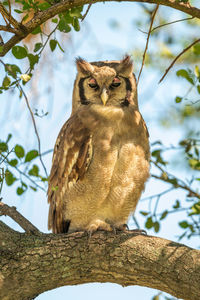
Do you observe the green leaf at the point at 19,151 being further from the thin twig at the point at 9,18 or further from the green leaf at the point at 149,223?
the green leaf at the point at 149,223

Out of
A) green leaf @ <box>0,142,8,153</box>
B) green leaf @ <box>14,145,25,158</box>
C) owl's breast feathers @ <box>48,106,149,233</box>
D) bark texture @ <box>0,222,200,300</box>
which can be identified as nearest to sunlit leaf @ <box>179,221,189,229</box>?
owl's breast feathers @ <box>48,106,149,233</box>

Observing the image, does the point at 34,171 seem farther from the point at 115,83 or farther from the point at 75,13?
the point at 115,83

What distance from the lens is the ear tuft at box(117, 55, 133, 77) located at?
4223mm

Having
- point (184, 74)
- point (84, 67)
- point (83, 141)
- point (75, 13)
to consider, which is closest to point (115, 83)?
point (84, 67)

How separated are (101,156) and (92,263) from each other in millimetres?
995

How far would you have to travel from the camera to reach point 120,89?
4.15 metres

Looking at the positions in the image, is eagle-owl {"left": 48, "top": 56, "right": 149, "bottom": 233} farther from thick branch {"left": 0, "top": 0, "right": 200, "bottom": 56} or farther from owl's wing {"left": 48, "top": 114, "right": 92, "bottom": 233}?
thick branch {"left": 0, "top": 0, "right": 200, "bottom": 56}

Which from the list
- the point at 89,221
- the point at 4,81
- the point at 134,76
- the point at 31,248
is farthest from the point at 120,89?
the point at 31,248

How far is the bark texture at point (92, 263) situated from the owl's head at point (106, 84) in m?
1.40

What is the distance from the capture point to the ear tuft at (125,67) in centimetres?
422

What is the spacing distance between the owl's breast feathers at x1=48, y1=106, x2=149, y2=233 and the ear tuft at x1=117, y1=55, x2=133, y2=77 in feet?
1.27

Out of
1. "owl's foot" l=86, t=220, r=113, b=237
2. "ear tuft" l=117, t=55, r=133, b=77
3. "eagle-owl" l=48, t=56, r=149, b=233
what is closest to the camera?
"owl's foot" l=86, t=220, r=113, b=237

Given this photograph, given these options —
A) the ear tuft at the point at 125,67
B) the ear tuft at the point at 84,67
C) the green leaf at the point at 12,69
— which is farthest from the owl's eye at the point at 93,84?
the green leaf at the point at 12,69

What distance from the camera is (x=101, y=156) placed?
3719 mm
